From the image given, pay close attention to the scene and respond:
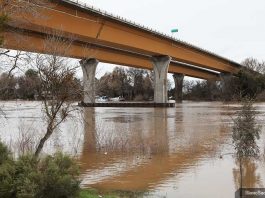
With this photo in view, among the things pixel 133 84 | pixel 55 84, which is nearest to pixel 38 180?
pixel 55 84

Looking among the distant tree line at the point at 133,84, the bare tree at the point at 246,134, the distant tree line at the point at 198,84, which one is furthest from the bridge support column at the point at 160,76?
the distant tree line at the point at 133,84

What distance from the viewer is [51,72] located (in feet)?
47.6

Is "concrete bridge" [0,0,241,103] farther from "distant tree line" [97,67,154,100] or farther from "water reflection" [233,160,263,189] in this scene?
"distant tree line" [97,67,154,100]

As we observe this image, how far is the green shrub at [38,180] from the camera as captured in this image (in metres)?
8.90

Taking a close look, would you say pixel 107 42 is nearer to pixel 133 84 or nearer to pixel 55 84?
pixel 55 84

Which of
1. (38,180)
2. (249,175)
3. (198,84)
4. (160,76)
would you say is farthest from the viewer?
(198,84)

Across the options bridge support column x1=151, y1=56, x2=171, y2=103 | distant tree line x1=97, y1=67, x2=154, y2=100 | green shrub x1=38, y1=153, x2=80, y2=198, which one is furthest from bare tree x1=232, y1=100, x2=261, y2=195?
distant tree line x1=97, y1=67, x2=154, y2=100

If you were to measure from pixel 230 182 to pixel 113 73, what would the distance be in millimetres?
154693

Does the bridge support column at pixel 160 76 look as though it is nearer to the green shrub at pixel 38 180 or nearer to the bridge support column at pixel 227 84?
the bridge support column at pixel 227 84

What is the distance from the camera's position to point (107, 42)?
5656 cm

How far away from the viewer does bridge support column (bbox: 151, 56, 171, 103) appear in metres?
81.4

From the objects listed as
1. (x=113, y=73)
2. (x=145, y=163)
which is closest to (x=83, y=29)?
(x=145, y=163)

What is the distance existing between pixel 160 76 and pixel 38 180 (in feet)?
256

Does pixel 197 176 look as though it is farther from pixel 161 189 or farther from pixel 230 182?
pixel 161 189
